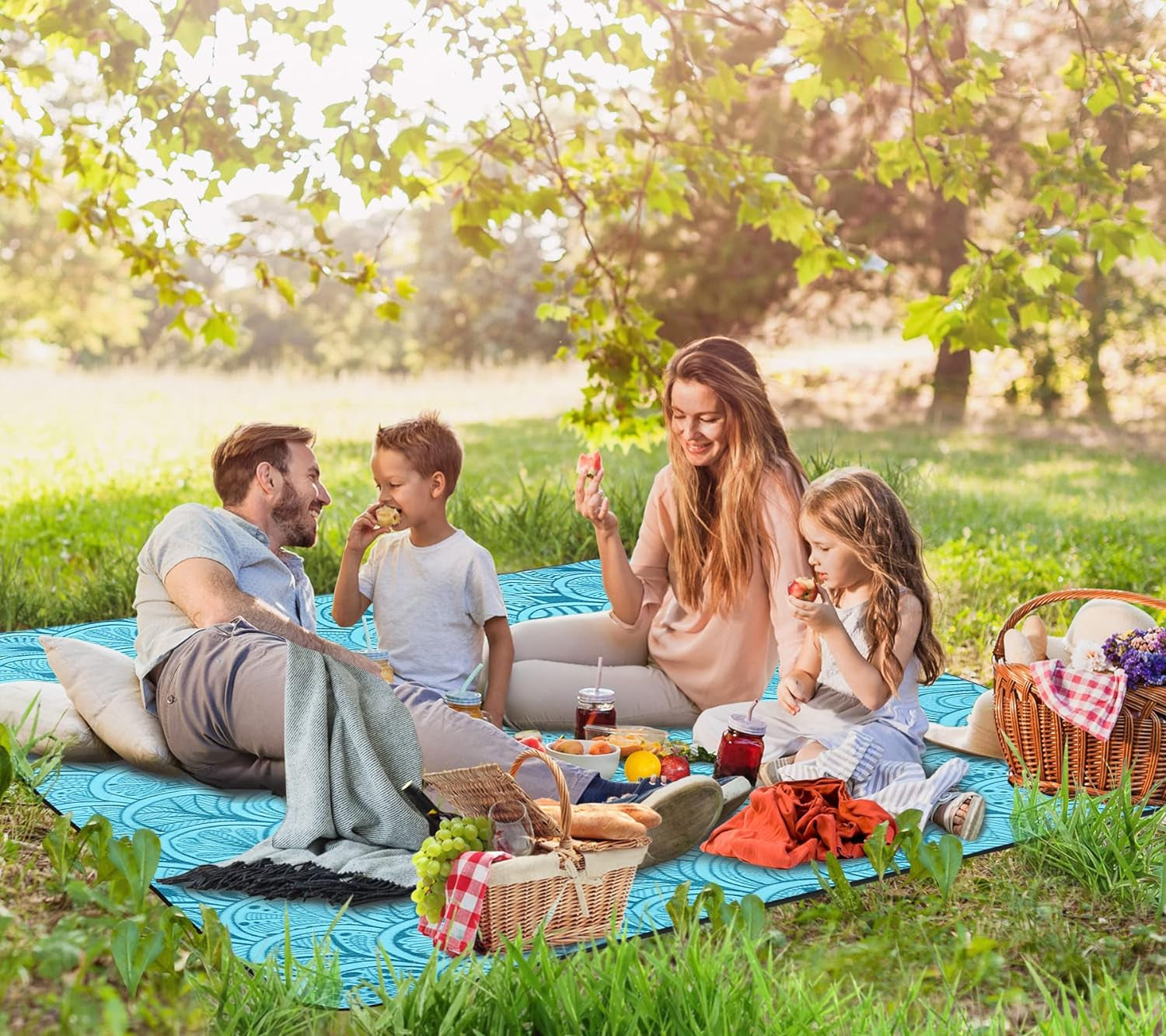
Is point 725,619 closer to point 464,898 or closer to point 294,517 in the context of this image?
point 294,517

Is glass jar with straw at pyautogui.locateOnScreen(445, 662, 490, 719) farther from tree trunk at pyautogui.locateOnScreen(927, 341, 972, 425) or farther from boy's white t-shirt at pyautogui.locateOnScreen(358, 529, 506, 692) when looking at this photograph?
tree trunk at pyautogui.locateOnScreen(927, 341, 972, 425)

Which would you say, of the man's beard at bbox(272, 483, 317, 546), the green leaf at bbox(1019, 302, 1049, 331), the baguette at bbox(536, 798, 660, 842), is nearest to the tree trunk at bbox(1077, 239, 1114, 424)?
the green leaf at bbox(1019, 302, 1049, 331)

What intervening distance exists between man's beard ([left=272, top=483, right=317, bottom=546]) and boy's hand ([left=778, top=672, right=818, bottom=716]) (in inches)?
65.3

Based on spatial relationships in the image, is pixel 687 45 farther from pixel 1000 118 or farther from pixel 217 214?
pixel 217 214

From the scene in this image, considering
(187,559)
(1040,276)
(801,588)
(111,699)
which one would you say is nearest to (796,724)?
(801,588)

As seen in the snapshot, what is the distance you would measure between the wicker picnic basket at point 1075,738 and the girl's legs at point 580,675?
127cm

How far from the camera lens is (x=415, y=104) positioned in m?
5.64

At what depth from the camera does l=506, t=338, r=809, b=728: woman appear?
15.8 ft

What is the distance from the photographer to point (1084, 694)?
13.5 ft

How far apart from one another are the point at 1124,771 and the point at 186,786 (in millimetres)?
2860

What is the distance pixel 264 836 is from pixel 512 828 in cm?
108

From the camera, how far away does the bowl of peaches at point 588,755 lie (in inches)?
164

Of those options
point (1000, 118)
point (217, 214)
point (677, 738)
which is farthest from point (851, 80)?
point (217, 214)

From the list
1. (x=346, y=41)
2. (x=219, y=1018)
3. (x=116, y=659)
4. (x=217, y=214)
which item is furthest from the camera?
(x=217, y=214)
